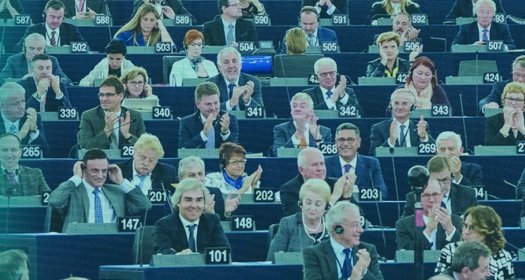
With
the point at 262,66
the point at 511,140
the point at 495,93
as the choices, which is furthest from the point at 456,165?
the point at 262,66

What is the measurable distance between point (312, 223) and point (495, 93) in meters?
3.76

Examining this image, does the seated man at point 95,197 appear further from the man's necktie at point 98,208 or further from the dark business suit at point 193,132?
the dark business suit at point 193,132

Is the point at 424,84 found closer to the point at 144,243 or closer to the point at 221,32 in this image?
the point at 221,32

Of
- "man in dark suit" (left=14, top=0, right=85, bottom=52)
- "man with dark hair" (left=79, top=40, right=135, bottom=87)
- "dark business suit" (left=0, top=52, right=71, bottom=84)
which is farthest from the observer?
"man in dark suit" (left=14, top=0, right=85, bottom=52)

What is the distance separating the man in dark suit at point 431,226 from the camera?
454 inches

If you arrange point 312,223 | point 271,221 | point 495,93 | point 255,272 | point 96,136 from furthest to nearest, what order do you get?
point 495,93 → point 96,136 → point 271,221 → point 312,223 → point 255,272

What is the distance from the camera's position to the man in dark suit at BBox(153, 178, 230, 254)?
445 inches

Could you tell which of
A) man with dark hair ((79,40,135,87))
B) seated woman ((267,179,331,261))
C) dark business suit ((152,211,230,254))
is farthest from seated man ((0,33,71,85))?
seated woman ((267,179,331,261))

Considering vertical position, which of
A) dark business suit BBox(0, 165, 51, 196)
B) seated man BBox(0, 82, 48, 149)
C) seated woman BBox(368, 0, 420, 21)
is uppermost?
seated woman BBox(368, 0, 420, 21)

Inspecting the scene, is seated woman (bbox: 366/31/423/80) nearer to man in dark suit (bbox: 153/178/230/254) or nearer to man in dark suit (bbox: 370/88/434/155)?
man in dark suit (bbox: 370/88/434/155)

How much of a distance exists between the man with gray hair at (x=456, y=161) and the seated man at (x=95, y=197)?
2147mm

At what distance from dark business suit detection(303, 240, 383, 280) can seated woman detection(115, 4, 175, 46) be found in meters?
5.24

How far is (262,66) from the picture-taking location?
15594 mm

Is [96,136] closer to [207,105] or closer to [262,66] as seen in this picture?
[207,105]
